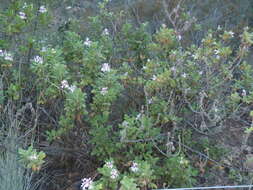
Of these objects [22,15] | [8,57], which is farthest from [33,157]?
[22,15]

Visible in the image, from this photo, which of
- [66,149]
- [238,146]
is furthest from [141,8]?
[66,149]

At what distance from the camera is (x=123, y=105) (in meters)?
3.39

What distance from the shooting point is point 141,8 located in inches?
235

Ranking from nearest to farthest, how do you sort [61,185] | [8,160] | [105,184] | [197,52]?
[105,184]
[8,160]
[197,52]
[61,185]

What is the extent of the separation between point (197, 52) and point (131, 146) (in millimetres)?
806

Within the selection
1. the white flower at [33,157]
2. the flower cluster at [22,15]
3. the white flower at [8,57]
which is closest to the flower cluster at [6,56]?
the white flower at [8,57]

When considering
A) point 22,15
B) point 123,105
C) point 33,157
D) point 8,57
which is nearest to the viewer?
point 33,157

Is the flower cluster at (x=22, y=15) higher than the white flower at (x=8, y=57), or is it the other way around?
the flower cluster at (x=22, y=15)

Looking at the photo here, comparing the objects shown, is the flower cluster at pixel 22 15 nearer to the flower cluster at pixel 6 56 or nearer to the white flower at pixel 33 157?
the flower cluster at pixel 6 56

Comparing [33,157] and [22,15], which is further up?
[22,15]

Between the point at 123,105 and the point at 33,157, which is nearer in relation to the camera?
the point at 33,157

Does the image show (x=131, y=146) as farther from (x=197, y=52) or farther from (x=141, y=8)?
(x=141, y=8)

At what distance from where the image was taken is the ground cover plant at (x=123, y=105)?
2.91 metres

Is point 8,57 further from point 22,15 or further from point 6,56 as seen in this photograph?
point 22,15
